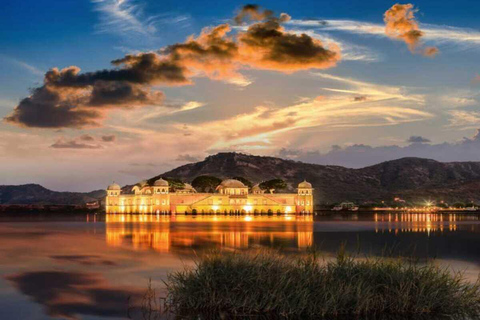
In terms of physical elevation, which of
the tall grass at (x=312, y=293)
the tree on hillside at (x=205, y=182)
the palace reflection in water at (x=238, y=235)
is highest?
the tree on hillside at (x=205, y=182)

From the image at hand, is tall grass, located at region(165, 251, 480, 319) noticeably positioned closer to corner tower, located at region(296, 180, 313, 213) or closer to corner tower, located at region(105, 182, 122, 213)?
corner tower, located at region(296, 180, 313, 213)

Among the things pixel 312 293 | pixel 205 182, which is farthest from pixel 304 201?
Result: pixel 312 293

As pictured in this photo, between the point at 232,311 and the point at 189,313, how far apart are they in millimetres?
1400

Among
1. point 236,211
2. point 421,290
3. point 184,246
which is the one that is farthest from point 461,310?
point 236,211

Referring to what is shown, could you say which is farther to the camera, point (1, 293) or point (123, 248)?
point (123, 248)

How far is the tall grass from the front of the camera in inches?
719

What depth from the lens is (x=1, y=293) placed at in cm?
2303

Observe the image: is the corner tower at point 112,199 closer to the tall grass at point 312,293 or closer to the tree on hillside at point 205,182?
the tree on hillside at point 205,182

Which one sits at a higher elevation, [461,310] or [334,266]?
[334,266]

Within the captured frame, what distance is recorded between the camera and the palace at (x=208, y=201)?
15938 cm

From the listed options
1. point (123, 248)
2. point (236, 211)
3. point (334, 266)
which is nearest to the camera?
point (334, 266)

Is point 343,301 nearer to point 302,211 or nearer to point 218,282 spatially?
point 218,282

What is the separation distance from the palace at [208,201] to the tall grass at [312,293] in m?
140

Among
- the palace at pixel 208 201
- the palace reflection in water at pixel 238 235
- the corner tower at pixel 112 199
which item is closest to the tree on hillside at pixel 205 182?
the palace at pixel 208 201
